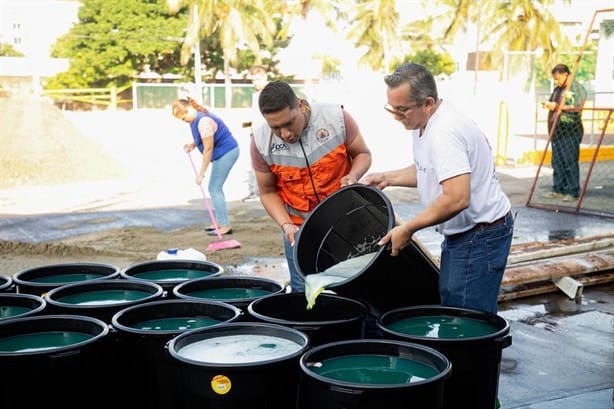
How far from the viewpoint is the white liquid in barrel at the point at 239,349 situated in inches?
112

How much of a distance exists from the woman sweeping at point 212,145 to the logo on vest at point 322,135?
4.53m

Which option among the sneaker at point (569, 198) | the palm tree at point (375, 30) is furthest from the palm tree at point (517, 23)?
the sneaker at point (569, 198)

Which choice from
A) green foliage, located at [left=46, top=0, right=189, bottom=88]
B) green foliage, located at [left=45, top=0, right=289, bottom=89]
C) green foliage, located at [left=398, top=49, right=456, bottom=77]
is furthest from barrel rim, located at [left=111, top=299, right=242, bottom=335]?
green foliage, located at [left=398, top=49, right=456, bottom=77]

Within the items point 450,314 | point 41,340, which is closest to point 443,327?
point 450,314

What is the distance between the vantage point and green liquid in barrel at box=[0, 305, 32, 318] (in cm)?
354

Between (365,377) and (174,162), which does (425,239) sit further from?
(174,162)

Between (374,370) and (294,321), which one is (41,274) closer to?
(294,321)

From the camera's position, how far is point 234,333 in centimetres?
312

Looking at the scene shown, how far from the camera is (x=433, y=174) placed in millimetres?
3461

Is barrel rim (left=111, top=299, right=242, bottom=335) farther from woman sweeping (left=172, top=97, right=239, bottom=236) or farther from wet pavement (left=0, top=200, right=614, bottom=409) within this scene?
woman sweeping (left=172, top=97, right=239, bottom=236)

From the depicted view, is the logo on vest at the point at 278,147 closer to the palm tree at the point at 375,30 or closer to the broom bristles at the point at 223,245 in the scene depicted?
the broom bristles at the point at 223,245

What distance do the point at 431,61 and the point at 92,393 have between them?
54.4 metres

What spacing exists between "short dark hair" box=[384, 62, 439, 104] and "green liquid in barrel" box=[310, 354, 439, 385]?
1.15 metres

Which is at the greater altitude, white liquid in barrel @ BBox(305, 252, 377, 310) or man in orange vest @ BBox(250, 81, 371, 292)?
man in orange vest @ BBox(250, 81, 371, 292)
